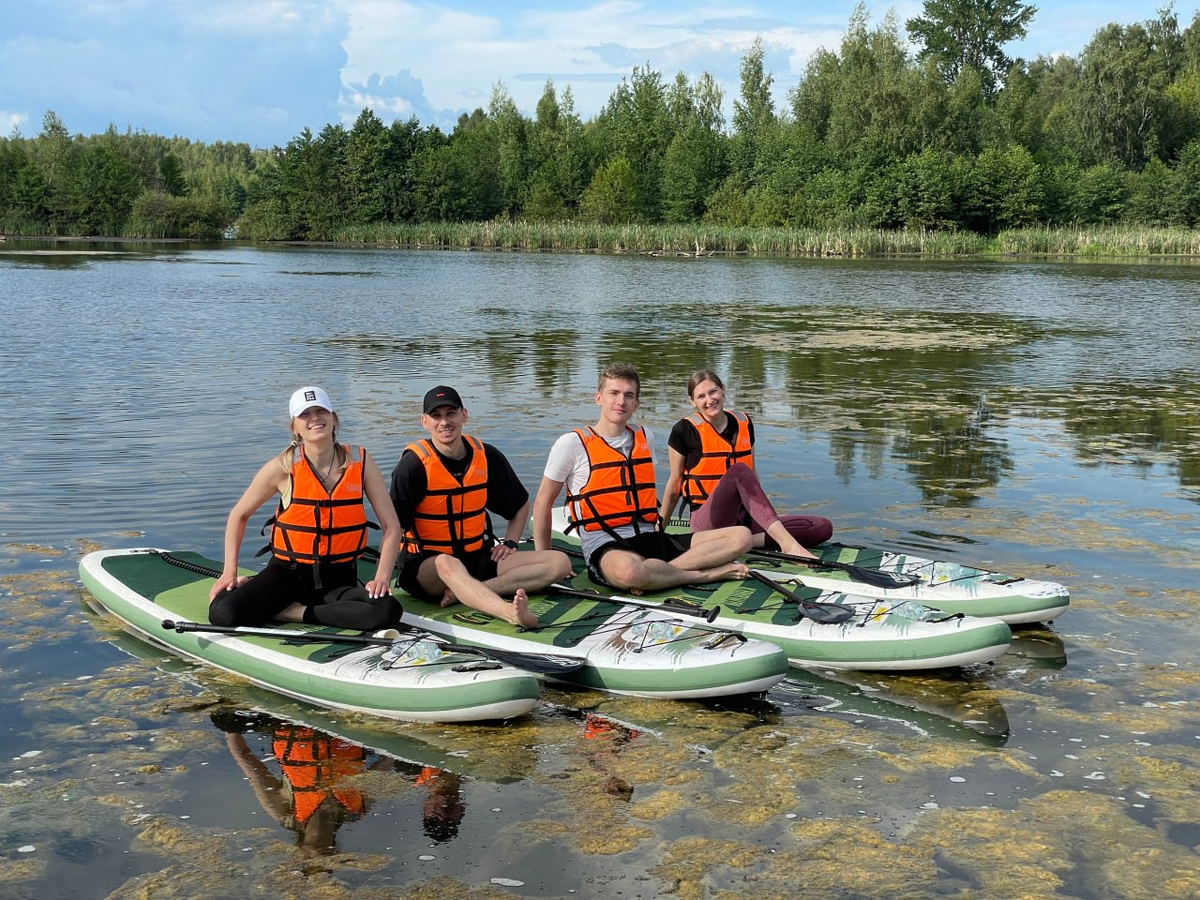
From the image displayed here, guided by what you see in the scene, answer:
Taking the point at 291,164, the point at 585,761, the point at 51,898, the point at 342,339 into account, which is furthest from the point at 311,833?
the point at 291,164

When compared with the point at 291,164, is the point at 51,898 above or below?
below

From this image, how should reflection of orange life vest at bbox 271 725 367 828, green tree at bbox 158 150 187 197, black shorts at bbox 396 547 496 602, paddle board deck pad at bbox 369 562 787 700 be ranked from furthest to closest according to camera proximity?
green tree at bbox 158 150 187 197, black shorts at bbox 396 547 496 602, paddle board deck pad at bbox 369 562 787 700, reflection of orange life vest at bbox 271 725 367 828

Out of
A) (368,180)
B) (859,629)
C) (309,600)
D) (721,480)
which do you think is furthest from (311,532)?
(368,180)

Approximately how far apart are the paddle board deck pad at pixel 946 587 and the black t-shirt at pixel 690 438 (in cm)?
66

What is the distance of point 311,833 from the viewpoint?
3.97 m

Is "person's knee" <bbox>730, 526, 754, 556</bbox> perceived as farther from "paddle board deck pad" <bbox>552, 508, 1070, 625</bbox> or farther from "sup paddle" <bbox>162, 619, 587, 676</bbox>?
"sup paddle" <bbox>162, 619, 587, 676</bbox>

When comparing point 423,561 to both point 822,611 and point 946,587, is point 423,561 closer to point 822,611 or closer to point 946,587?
point 822,611

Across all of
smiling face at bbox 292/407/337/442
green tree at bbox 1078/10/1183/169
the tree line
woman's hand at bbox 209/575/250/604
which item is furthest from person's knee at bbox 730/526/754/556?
green tree at bbox 1078/10/1183/169

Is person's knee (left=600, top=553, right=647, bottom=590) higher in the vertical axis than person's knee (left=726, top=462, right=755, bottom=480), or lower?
lower

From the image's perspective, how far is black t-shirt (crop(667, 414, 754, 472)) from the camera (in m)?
6.61

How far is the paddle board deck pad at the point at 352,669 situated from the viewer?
472 centimetres

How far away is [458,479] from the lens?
573 cm

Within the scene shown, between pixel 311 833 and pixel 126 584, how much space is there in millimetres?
2520

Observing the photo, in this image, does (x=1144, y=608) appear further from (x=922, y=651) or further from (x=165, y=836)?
(x=165, y=836)
